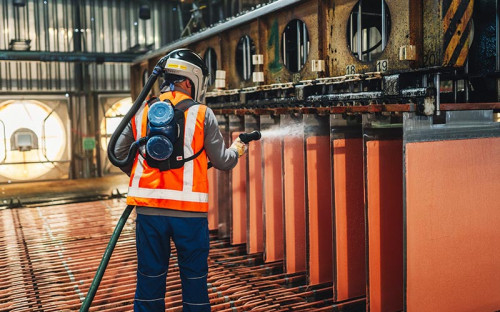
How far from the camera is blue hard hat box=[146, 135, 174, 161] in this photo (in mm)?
3051

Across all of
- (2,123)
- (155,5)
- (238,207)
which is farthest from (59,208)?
(155,5)

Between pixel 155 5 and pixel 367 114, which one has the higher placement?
pixel 155 5

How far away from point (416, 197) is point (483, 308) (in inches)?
48.4

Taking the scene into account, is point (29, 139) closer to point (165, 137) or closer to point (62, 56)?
point (62, 56)

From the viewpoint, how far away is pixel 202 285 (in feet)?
10.5

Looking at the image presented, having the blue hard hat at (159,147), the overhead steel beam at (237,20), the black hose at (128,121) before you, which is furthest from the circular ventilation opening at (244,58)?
the blue hard hat at (159,147)

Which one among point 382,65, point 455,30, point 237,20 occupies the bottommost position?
point 382,65

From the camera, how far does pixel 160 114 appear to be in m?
3.10

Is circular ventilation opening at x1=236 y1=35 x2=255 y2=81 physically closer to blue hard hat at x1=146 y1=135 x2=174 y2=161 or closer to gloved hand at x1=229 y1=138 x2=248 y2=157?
gloved hand at x1=229 y1=138 x2=248 y2=157

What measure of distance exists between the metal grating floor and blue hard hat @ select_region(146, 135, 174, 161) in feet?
5.31

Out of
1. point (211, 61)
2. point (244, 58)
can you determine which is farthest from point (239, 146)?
point (211, 61)

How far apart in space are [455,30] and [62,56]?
9.96 metres

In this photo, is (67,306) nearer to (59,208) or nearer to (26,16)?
(59,208)

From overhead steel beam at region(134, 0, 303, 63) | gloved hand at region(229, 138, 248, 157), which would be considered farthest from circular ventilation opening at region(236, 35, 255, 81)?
gloved hand at region(229, 138, 248, 157)
